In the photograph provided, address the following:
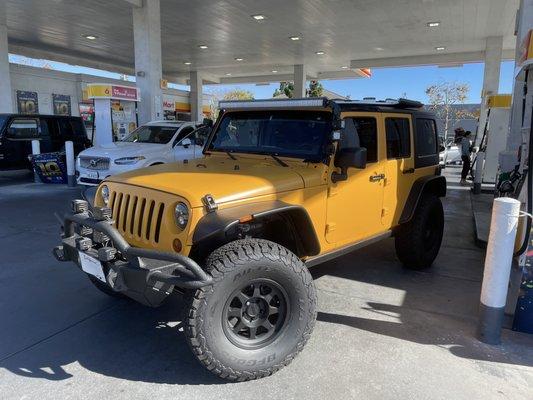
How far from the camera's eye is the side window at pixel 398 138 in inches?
175

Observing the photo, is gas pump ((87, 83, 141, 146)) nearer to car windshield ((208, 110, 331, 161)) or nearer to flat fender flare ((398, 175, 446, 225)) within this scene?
car windshield ((208, 110, 331, 161))

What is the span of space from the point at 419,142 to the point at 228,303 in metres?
3.21

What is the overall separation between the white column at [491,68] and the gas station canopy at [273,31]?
1.20 ft

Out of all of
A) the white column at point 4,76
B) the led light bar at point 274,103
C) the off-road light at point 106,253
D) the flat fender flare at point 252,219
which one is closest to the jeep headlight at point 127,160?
the led light bar at point 274,103

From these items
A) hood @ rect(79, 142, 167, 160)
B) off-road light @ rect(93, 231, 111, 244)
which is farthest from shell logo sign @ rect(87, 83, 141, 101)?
off-road light @ rect(93, 231, 111, 244)

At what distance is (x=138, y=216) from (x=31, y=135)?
1132 cm

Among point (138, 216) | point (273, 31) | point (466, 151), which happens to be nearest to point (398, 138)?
point (138, 216)

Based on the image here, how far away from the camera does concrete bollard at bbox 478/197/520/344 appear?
3279mm

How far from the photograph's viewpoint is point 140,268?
268 centimetres

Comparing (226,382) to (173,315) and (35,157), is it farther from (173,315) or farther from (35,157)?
(35,157)

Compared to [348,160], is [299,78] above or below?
above

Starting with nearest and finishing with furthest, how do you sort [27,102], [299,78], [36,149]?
[36,149] < [27,102] < [299,78]

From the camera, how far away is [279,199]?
330 cm

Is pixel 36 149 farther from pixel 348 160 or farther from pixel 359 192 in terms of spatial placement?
pixel 348 160
